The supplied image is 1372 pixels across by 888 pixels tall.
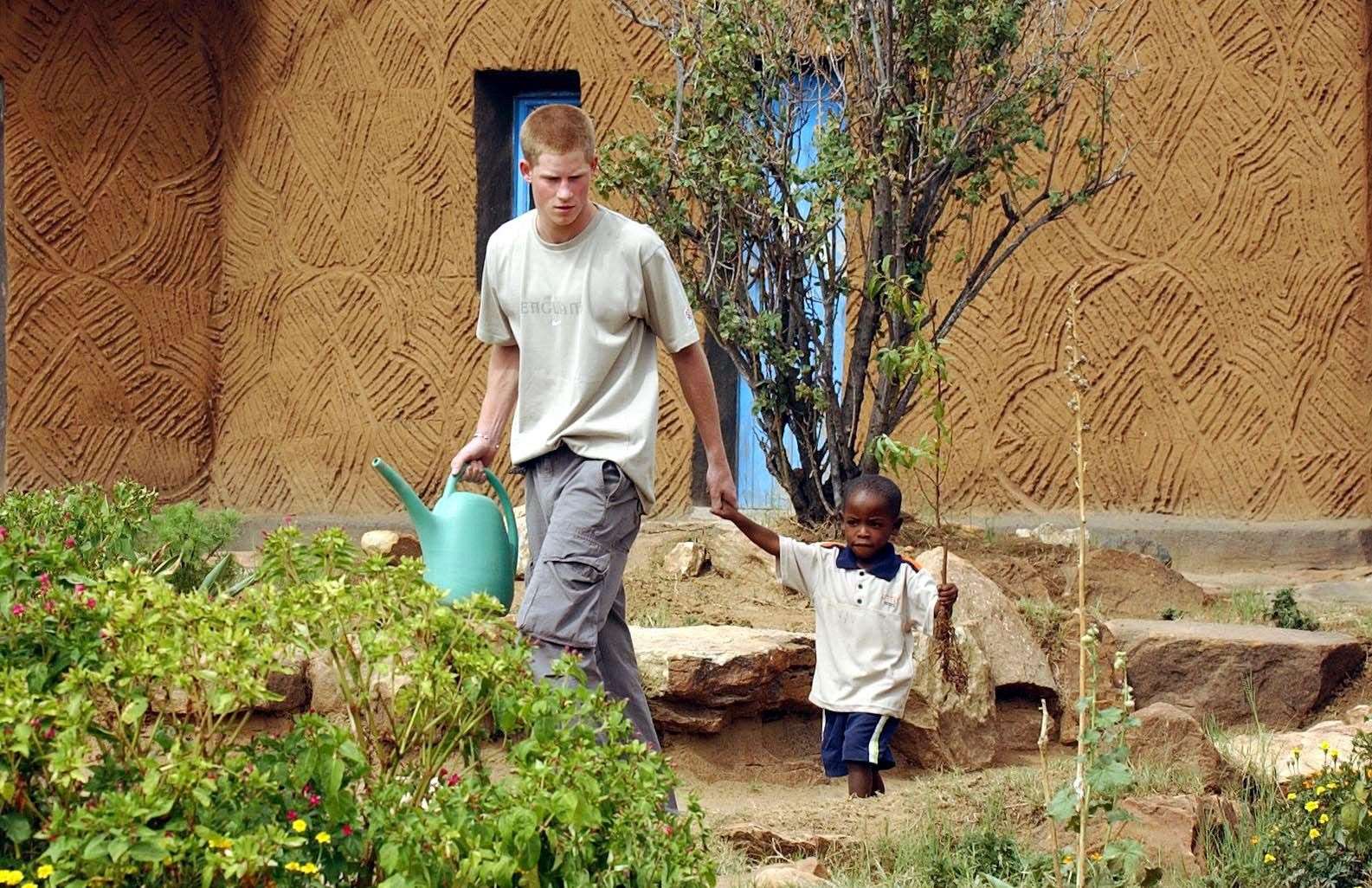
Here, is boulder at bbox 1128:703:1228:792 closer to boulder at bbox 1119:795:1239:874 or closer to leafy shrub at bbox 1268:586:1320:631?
boulder at bbox 1119:795:1239:874

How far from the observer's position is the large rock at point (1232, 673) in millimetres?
5781

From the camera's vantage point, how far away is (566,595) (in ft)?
12.2

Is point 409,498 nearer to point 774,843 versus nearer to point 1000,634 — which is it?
point 774,843

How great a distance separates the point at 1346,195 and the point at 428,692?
249 inches

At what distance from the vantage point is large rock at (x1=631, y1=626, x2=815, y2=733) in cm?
506

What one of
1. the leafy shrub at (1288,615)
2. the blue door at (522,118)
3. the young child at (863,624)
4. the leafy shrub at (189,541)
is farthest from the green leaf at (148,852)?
the blue door at (522,118)

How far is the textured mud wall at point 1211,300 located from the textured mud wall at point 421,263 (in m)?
0.01

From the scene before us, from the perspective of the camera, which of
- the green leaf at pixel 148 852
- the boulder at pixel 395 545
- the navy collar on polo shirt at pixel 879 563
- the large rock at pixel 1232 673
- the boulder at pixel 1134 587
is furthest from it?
the boulder at pixel 395 545

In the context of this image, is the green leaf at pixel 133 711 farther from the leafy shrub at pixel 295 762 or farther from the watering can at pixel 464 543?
the watering can at pixel 464 543

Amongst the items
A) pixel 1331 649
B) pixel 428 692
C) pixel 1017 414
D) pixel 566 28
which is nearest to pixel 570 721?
pixel 428 692

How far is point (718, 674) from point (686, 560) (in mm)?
1192

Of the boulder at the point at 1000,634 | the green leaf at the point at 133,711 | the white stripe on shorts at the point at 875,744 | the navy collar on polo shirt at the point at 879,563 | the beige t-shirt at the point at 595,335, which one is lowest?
the white stripe on shorts at the point at 875,744

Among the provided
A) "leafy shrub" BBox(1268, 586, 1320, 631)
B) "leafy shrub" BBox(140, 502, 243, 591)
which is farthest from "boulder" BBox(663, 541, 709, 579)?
"leafy shrub" BBox(1268, 586, 1320, 631)

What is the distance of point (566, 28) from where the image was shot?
907cm
